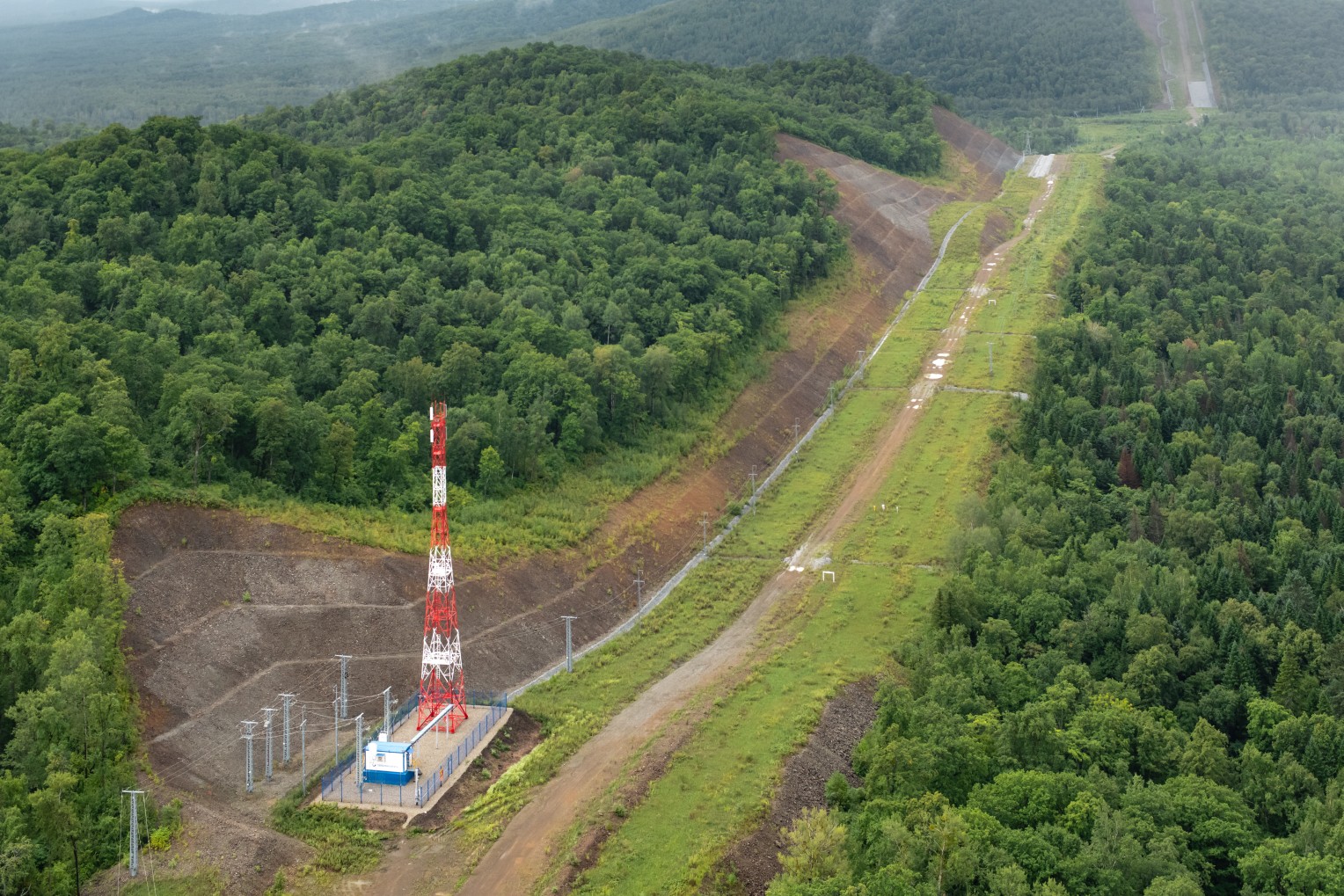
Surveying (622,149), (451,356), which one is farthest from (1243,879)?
(622,149)

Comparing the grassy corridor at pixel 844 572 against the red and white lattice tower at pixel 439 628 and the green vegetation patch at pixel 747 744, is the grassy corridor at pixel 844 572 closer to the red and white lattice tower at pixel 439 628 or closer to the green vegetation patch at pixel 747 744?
the green vegetation patch at pixel 747 744

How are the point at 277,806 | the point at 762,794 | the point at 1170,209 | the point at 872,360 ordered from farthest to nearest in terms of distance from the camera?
1. the point at 1170,209
2. the point at 872,360
3. the point at 762,794
4. the point at 277,806

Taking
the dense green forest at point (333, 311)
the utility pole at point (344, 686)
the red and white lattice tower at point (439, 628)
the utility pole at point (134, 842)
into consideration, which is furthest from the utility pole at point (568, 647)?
the utility pole at point (134, 842)

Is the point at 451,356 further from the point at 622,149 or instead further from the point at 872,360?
the point at 622,149

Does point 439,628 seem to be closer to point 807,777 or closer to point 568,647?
point 568,647

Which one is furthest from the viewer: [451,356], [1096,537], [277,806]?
[451,356]
